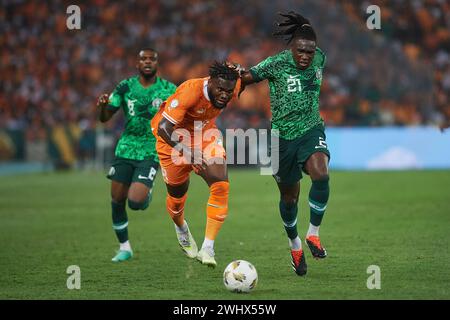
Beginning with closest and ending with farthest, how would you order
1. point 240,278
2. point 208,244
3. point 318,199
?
point 240,278 < point 208,244 < point 318,199

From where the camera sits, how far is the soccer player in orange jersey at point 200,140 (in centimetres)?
848

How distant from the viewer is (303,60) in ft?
28.7

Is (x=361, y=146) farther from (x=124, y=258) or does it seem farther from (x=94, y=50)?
(x=124, y=258)

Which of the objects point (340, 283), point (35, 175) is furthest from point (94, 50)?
point (340, 283)

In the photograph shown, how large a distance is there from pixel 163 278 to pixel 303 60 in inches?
106

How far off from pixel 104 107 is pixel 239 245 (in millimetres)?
2537

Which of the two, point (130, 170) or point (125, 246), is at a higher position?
point (130, 170)

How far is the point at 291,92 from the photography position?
8.86m

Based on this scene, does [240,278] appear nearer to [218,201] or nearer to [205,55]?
[218,201]

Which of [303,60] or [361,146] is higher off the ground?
[303,60]

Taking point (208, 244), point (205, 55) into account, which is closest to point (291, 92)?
point (208, 244)

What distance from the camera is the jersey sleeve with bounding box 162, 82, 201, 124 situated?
342 inches

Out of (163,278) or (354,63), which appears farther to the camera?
(354,63)
